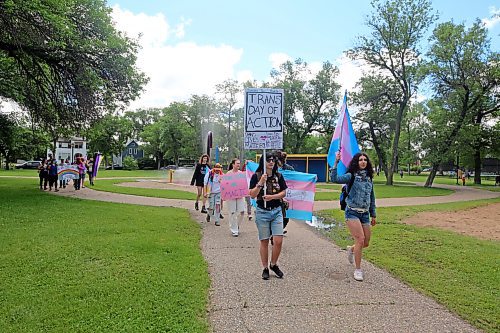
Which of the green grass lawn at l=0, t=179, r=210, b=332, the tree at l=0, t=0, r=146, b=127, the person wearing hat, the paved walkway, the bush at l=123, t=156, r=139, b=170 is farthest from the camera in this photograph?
the bush at l=123, t=156, r=139, b=170

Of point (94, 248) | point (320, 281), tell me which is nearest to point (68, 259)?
point (94, 248)

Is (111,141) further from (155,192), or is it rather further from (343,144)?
(343,144)

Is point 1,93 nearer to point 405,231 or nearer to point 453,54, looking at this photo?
point 405,231

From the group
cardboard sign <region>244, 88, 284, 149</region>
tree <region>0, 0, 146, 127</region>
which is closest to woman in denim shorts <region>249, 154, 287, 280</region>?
cardboard sign <region>244, 88, 284, 149</region>

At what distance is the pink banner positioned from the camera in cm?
881

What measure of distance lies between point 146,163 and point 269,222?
7273 cm

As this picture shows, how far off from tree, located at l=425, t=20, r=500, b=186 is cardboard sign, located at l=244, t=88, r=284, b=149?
85.8 ft

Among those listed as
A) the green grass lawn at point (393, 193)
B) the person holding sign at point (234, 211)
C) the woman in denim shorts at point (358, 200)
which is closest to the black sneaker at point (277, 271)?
the woman in denim shorts at point (358, 200)

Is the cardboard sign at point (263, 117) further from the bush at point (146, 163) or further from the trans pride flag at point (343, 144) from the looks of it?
the bush at point (146, 163)

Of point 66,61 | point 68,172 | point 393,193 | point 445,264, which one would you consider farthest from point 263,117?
point 393,193

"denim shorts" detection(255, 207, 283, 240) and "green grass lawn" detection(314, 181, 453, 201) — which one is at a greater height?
"denim shorts" detection(255, 207, 283, 240)

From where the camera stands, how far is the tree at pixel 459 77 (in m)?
27.9

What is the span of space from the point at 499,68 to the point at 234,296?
2865 cm

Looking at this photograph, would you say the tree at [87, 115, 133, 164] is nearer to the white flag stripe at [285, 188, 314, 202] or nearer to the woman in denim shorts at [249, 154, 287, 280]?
the white flag stripe at [285, 188, 314, 202]
